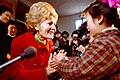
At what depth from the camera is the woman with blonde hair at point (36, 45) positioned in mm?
1238

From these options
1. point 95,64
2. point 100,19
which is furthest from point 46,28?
point 95,64

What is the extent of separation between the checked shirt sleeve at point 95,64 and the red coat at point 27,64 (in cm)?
40

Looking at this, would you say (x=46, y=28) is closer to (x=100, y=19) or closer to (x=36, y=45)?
(x=36, y=45)

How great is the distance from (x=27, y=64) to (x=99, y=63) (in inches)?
23.1

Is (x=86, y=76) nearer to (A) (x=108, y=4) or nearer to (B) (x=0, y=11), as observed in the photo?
(A) (x=108, y=4)

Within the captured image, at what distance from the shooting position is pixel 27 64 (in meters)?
1.30

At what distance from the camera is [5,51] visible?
210 centimetres

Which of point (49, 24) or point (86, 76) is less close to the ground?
point (49, 24)

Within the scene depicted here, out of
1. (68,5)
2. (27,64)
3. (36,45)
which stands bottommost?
(27,64)

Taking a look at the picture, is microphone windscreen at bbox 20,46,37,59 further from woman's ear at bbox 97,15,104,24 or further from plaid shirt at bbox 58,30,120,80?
woman's ear at bbox 97,15,104,24

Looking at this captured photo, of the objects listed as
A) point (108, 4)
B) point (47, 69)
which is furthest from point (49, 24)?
point (108, 4)

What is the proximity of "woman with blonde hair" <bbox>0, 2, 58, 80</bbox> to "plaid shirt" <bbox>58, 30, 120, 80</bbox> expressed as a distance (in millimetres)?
384

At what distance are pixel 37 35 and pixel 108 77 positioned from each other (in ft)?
2.25

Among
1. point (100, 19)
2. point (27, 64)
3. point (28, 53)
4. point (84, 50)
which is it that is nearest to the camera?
point (28, 53)
